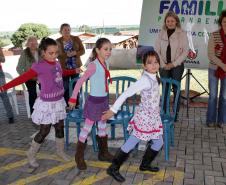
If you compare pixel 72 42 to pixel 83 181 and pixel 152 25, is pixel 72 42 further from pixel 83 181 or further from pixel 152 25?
pixel 83 181

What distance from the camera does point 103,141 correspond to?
14.7ft

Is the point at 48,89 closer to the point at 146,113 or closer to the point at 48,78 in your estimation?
the point at 48,78

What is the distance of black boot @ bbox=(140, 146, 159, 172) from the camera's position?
409cm

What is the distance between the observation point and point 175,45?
577 cm

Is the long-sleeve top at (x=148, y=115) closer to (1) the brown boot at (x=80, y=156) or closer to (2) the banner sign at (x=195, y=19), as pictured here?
(1) the brown boot at (x=80, y=156)

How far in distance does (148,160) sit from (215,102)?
2.40 metres

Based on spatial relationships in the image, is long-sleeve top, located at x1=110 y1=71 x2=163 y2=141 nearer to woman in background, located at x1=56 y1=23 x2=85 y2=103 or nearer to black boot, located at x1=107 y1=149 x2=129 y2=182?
black boot, located at x1=107 y1=149 x2=129 y2=182

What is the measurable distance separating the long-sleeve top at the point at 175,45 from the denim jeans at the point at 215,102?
589 mm

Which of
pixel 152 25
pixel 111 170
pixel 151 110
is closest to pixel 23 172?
pixel 111 170

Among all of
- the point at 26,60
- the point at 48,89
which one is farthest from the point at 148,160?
the point at 26,60

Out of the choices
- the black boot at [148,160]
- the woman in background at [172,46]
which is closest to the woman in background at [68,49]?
the woman in background at [172,46]

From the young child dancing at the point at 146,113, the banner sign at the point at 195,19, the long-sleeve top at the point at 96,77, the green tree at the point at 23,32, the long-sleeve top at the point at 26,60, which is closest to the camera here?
the young child dancing at the point at 146,113

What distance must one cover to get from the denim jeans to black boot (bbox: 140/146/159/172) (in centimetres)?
223

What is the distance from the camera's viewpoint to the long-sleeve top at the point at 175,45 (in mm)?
5746
